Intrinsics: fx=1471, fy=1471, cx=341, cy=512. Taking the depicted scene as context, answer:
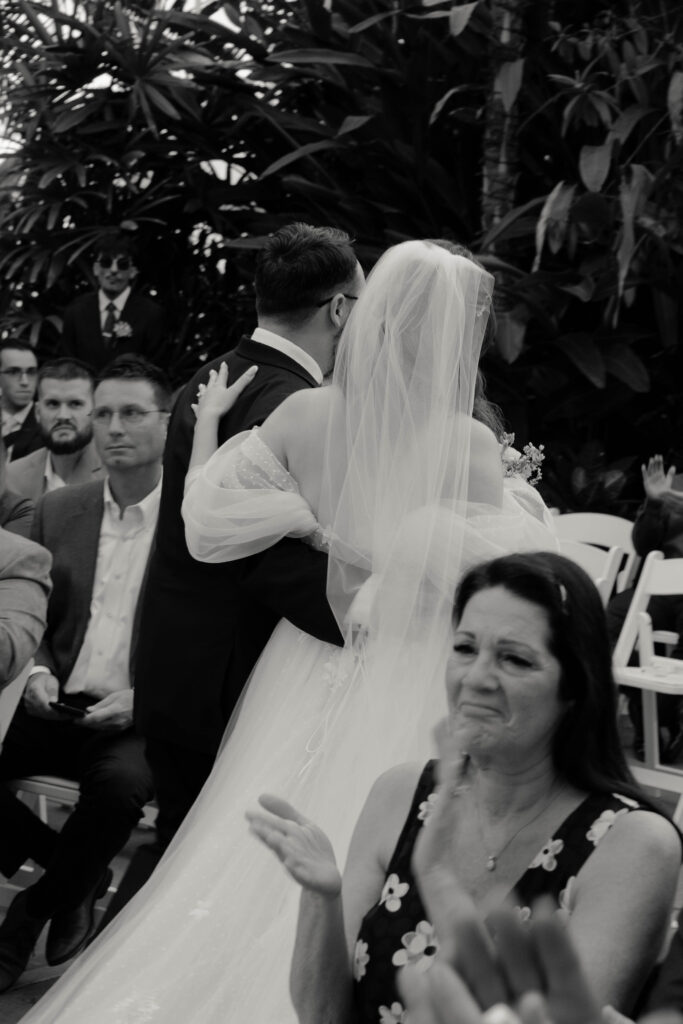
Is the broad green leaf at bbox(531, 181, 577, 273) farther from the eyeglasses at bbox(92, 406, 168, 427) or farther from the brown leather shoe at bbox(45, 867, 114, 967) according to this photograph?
the brown leather shoe at bbox(45, 867, 114, 967)

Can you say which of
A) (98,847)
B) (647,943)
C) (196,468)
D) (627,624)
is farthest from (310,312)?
(627,624)

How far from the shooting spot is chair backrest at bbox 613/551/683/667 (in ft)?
16.6

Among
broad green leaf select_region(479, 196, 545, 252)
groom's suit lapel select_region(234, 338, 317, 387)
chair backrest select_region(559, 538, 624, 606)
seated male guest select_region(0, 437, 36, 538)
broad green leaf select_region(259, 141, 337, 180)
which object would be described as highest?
broad green leaf select_region(259, 141, 337, 180)

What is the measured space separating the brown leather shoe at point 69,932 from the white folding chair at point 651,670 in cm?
168

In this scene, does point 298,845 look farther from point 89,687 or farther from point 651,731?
point 651,731

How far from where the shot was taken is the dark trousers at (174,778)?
352 cm

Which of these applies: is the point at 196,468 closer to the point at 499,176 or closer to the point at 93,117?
the point at 499,176

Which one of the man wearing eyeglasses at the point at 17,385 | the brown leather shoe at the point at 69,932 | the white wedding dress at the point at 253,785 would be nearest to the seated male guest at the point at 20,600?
the white wedding dress at the point at 253,785

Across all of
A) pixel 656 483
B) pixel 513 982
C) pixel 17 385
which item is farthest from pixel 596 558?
pixel 513 982

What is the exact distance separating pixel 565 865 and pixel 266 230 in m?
7.16

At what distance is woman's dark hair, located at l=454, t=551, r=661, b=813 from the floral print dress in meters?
0.05

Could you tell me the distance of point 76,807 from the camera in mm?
4039

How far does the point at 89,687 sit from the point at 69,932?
28.5 inches

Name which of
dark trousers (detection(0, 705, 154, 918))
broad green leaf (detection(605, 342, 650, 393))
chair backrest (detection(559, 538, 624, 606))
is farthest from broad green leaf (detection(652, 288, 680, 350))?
dark trousers (detection(0, 705, 154, 918))
